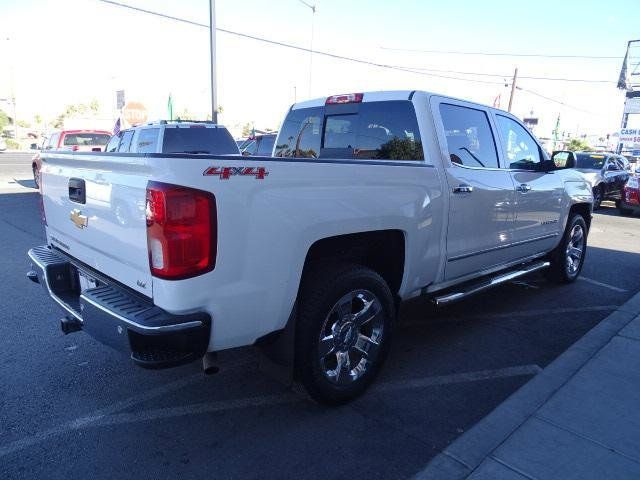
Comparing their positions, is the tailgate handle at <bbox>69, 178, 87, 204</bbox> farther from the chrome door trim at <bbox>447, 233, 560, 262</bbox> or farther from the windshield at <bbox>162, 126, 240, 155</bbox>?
the windshield at <bbox>162, 126, 240, 155</bbox>

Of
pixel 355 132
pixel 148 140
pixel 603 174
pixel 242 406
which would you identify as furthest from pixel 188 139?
pixel 603 174

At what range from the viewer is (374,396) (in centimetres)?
329

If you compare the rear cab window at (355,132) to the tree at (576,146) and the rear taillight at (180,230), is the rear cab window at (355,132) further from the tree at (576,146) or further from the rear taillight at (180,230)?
the tree at (576,146)

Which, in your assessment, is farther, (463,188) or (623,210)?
(623,210)

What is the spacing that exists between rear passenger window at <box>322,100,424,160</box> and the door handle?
36 centimetres

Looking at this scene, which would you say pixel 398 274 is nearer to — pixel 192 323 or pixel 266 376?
pixel 266 376

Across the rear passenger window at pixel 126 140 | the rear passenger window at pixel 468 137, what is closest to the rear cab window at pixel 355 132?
the rear passenger window at pixel 468 137

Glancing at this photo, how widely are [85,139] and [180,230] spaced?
1579 centimetres

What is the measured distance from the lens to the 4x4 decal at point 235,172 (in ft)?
7.23

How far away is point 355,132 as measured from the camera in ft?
13.3

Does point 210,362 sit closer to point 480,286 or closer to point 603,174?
point 480,286

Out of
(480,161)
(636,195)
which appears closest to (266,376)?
(480,161)

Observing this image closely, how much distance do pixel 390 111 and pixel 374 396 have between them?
2.18m

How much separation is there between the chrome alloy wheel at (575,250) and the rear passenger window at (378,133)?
3456mm
